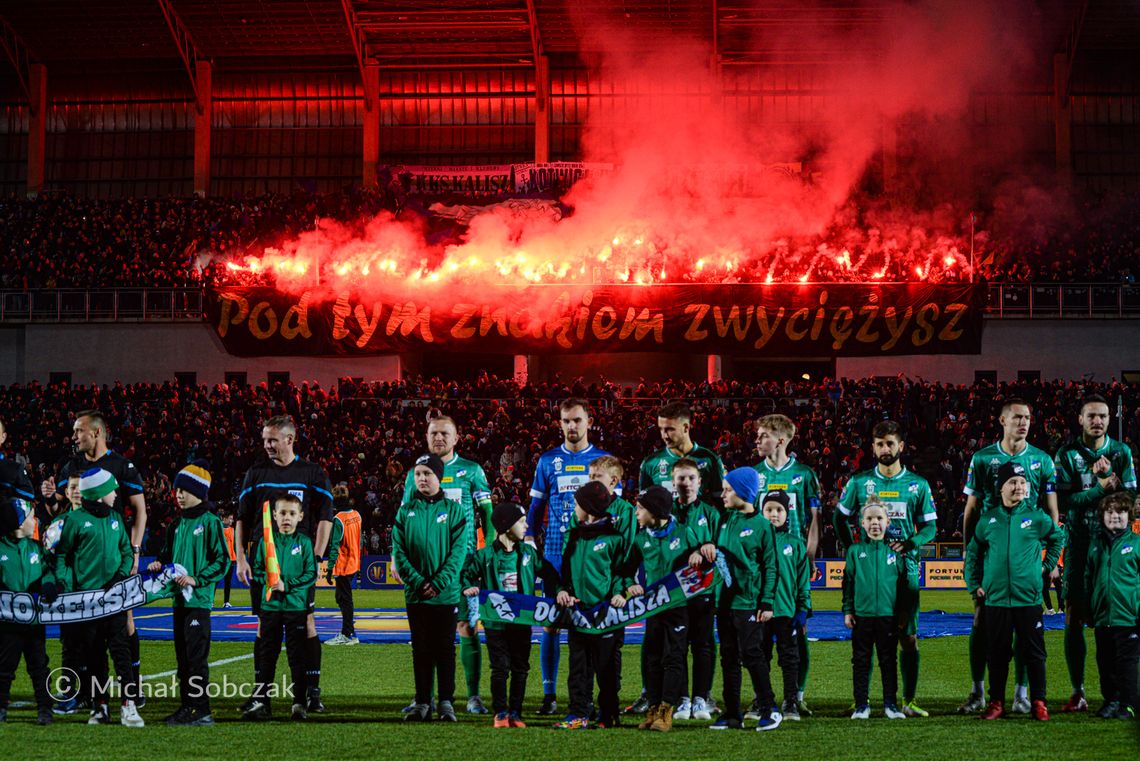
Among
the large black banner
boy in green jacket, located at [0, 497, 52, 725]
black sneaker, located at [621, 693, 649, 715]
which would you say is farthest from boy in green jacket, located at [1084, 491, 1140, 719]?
the large black banner

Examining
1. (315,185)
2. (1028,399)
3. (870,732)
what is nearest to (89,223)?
(315,185)

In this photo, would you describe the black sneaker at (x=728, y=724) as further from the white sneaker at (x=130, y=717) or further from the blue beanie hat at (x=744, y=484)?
the white sneaker at (x=130, y=717)

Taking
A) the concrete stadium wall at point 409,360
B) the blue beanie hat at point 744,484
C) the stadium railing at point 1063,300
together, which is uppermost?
the stadium railing at point 1063,300

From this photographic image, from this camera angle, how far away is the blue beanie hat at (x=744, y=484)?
32.8 feet

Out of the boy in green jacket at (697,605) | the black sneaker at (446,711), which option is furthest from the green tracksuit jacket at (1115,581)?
the black sneaker at (446,711)

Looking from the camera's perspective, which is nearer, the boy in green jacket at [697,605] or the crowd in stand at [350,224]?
the boy in green jacket at [697,605]

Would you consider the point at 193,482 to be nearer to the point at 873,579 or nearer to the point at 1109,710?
the point at 873,579

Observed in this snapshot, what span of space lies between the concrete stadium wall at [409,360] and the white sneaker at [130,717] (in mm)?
27132

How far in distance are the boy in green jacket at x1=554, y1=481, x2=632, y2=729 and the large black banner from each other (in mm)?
25091

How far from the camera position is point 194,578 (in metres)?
9.85

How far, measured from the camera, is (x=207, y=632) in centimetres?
995

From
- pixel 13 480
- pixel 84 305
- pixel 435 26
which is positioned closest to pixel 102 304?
pixel 84 305

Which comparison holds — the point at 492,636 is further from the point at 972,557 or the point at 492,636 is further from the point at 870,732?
the point at 972,557

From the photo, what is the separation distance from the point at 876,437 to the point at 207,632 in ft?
17.2
